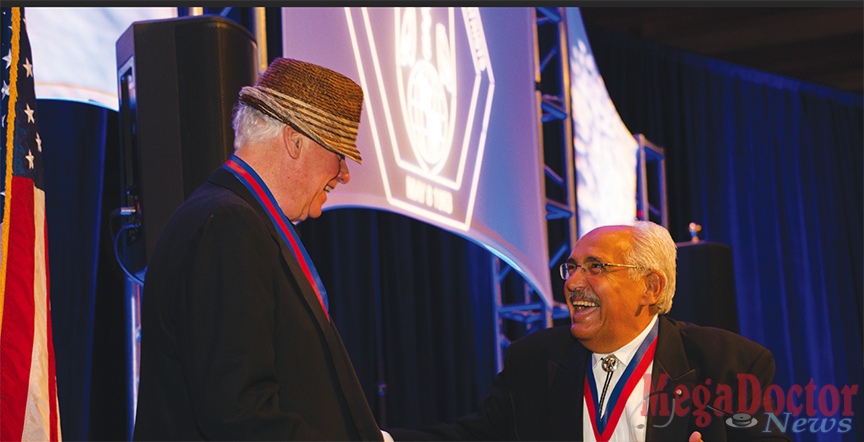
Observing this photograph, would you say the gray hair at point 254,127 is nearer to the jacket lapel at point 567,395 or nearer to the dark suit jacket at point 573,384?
the dark suit jacket at point 573,384

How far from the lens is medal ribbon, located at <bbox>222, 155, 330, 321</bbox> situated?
1.36m

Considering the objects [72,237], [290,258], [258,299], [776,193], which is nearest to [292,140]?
[290,258]

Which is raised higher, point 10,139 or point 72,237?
point 10,139

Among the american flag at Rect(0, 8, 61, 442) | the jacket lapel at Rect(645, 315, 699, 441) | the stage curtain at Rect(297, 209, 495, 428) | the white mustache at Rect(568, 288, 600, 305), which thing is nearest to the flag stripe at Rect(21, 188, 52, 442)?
the american flag at Rect(0, 8, 61, 442)

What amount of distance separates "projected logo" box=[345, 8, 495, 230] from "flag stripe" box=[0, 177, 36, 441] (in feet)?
4.37

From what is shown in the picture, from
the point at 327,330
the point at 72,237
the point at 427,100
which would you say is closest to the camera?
Answer: the point at 327,330

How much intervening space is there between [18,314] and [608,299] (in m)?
1.51

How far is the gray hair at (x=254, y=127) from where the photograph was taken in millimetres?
1398

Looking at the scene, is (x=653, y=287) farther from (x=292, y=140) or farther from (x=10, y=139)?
(x=10, y=139)

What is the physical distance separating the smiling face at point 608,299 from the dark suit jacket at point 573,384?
75mm

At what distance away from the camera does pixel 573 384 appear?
7.03 feet

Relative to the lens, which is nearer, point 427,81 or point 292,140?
point 292,140

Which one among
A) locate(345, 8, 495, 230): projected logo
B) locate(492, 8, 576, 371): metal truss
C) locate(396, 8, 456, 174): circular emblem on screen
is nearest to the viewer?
locate(345, 8, 495, 230): projected logo

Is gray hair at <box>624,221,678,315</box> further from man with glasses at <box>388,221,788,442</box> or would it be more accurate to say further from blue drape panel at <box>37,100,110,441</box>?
blue drape panel at <box>37,100,110,441</box>
